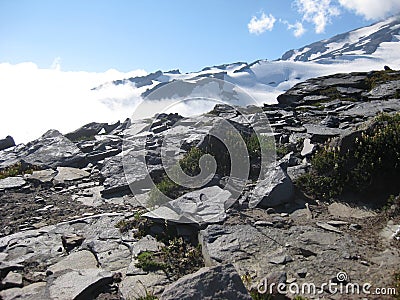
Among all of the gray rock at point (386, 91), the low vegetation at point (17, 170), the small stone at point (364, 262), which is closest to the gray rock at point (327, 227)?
the small stone at point (364, 262)

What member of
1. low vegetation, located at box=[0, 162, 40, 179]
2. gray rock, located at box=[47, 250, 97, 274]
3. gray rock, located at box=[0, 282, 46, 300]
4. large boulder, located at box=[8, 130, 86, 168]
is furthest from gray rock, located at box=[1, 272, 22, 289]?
large boulder, located at box=[8, 130, 86, 168]

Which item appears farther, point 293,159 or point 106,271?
point 293,159

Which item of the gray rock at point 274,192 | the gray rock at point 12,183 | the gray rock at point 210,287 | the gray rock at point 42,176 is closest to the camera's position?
the gray rock at point 210,287

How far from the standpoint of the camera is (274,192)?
28.4ft

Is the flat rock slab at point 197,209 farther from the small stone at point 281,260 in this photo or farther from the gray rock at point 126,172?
the gray rock at point 126,172

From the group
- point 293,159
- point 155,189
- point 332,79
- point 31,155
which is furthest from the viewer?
point 332,79

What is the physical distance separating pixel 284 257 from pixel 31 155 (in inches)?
560

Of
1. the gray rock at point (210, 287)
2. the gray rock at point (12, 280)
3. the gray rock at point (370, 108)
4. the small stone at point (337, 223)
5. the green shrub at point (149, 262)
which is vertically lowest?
the small stone at point (337, 223)

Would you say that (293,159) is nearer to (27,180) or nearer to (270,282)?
(270,282)

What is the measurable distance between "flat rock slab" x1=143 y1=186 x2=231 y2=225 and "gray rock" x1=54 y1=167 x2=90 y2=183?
6.75m

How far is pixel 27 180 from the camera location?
13.8 metres

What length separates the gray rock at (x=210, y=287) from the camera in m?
4.48

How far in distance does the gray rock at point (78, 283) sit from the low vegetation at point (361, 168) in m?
5.47

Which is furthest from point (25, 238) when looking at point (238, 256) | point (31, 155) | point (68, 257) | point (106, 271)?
point (31, 155)
